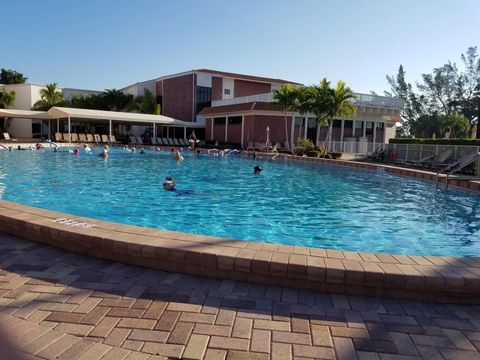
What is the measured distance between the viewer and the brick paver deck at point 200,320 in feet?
7.80

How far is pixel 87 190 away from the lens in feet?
35.1

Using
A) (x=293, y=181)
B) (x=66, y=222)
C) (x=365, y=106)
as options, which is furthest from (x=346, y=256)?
(x=365, y=106)

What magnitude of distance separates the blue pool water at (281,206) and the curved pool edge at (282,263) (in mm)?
2535

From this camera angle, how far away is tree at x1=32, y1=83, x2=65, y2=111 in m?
41.3

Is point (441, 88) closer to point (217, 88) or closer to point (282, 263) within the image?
point (217, 88)

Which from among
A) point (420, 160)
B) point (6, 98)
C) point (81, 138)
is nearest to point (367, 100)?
point (420, 160)

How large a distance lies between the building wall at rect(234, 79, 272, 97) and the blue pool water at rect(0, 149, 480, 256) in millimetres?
27919

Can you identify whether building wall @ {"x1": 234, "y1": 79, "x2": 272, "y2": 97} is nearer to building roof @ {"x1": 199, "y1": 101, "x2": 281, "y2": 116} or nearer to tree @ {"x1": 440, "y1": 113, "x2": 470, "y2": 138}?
building roof @ {"x1": 199, "y1": 101, "x2": 281, "y2": 116}

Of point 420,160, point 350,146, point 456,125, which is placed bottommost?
point 420,160

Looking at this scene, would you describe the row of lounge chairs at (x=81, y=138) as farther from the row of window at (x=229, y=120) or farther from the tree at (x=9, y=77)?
the tree at (x=9, y=77)

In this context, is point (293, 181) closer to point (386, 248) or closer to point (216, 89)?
point (386, 248)

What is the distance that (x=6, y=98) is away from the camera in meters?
39.6

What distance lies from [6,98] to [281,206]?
136 ft

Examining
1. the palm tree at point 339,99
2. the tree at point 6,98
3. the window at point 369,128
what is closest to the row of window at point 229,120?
the palm tree at point 339,99
